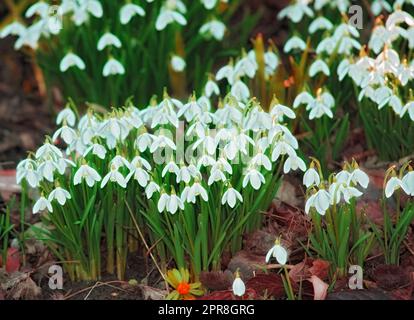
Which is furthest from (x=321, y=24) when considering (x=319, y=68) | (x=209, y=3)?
(x=209, y=3)

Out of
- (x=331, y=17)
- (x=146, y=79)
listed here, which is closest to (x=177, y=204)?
(x=146, y=79)

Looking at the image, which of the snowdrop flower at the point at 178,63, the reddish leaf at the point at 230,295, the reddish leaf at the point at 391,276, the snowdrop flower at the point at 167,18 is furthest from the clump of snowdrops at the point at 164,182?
the snowdrop flower at the point at 178,63

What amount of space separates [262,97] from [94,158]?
0.91 metres

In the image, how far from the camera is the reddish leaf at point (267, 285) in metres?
2.77

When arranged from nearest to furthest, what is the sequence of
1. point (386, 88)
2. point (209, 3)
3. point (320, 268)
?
point (320, 268) < point (386, 88) < point (209, 3)

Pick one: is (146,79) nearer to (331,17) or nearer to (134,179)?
(331,17)

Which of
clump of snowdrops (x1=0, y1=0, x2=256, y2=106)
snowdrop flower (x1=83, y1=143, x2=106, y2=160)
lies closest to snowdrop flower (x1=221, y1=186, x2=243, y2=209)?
snowdrop flower (x1=83, y1=143, x2=106, y2=160)

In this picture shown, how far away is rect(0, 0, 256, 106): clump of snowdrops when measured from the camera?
12.6ft

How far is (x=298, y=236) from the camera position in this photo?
2.93m

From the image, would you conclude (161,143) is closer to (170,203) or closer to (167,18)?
(170,203)

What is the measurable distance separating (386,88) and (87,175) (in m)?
1.10

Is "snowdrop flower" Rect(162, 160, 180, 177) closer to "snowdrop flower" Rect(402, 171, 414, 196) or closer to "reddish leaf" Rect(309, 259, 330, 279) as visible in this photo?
"reddish leaf" Rect(309, 259, 330, 279)

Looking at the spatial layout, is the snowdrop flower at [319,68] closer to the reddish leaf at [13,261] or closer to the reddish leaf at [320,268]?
the reddish leaf at [320,268]

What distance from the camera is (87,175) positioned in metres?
2.79
